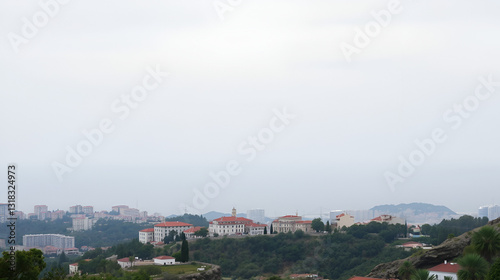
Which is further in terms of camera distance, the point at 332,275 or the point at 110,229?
the point at 110,229

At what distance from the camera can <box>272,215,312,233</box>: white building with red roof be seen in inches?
2817

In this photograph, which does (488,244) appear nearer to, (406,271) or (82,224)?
(406,271)

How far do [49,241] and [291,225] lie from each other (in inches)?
2758

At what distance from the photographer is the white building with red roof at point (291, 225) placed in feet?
235

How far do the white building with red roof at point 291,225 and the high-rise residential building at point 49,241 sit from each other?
59744mm

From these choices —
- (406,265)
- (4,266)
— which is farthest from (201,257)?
(4,266)

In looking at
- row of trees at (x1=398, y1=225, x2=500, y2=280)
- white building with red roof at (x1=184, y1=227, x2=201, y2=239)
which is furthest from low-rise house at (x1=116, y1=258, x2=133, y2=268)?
row of trees at (x1=398, y1=225, x2=500, y2=280)

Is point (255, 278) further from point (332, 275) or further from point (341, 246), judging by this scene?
point (341, 246)

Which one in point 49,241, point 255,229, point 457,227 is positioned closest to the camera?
point 457,227

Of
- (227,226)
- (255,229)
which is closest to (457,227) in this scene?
(255,229)

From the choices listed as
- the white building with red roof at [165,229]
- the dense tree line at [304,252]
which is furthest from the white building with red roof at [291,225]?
the white building with red roof at [165,229]

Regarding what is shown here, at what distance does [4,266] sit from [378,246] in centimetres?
4274

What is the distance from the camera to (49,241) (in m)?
126

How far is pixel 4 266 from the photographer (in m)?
20.5
